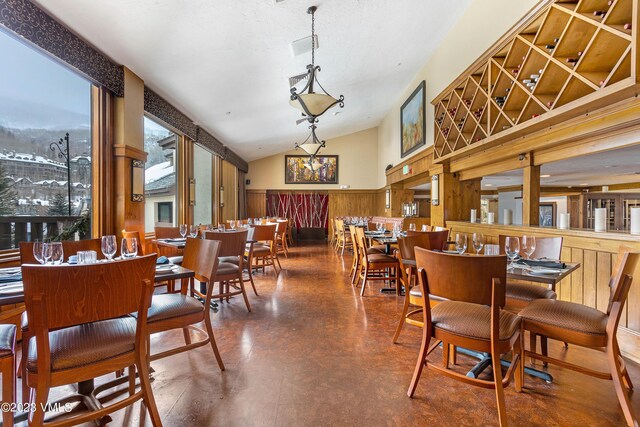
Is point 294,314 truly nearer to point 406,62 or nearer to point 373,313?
point 373,313

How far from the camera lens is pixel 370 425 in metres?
1.64

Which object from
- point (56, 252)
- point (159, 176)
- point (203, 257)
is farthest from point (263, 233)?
point (56, 252)

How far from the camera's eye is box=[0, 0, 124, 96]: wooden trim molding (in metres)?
2.48

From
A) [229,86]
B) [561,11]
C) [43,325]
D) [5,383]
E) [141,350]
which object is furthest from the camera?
[229,86]

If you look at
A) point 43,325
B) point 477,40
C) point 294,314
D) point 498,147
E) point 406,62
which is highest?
point 406,62

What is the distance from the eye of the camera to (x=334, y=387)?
6.52ft

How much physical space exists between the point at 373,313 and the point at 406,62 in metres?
5.18

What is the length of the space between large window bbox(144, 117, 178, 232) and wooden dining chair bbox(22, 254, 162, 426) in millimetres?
3871

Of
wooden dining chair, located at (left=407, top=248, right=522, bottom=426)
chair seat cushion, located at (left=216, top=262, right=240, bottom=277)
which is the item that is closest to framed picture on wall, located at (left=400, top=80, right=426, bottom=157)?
chair seat cushion, located at (left=216, top=262, right=240, bottom=277)

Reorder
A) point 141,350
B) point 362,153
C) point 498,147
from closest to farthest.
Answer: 1. point 141,350
2. point 498,147
3. point 362,153

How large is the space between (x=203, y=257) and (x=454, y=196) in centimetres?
462

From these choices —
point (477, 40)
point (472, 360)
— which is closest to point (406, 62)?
point (477, 40)

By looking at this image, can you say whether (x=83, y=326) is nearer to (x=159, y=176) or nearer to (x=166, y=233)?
(x=166, y=233)

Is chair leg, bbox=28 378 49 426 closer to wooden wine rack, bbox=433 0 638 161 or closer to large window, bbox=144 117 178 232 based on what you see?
wooden wine rack, bbox=433 0 638 161
